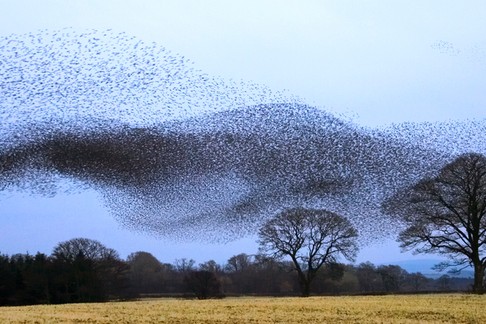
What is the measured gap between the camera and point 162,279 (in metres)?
85.2

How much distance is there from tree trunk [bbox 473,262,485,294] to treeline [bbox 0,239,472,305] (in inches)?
123

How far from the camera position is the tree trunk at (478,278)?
4475 cm

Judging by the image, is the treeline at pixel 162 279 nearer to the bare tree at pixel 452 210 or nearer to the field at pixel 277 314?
the bare tree at pixel 452 210

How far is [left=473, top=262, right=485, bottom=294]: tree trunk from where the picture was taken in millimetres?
44750

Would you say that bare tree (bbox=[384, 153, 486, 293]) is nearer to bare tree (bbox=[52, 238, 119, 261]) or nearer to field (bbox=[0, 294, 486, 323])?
field (bbox=[0, 294, 486, 323])

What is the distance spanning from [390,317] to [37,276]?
4046 cm

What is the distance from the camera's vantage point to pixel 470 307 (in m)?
31.0

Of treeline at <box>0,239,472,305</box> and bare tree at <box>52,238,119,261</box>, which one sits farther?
bare tree at <box>52,238,119,261</box>

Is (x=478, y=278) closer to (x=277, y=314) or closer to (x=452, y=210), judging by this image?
(x=452, y=210)

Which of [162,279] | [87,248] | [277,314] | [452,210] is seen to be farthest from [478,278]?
[87,248]

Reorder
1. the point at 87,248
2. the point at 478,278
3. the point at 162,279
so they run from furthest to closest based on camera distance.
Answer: the point at 87,248
the point at 162,279
the point at 478,278

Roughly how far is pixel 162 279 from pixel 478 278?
162 feet

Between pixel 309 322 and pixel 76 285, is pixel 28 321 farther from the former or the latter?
pixel 76 285

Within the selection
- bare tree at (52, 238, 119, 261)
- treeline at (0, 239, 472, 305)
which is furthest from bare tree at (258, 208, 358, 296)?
bare tree at (52, 238, 119, 261)
